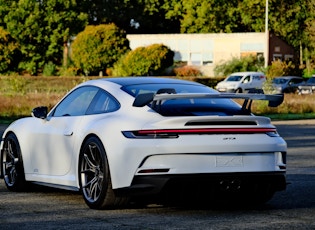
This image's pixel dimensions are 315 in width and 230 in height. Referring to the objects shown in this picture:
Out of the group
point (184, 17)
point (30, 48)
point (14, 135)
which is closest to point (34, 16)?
point (30, 48)

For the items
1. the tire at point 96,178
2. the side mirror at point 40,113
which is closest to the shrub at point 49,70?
the side mirror at point 40,113

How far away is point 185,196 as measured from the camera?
10.2m

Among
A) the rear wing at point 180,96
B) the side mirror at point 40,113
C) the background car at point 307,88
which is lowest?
the background car at point 307,88

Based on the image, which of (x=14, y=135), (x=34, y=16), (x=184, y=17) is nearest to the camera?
(x=14, y=135)

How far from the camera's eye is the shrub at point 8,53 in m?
77.4

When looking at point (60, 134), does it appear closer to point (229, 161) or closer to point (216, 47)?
point (229, 161)

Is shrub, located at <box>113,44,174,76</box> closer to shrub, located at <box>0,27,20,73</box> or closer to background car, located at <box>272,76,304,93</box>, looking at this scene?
background car, located at <box>272,76,304,93</box>

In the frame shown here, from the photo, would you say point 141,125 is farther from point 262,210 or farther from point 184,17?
point 184,17

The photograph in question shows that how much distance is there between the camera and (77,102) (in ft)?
38.1

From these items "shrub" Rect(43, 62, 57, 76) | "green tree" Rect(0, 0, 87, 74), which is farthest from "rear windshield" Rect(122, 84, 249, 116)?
"green tree" Rect(0, 0, 87, 74)

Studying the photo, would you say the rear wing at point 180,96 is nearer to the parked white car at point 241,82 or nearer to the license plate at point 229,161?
the license plate at point 229,161

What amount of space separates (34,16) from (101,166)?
71.3m

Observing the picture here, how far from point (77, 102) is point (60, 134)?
45 centimetres

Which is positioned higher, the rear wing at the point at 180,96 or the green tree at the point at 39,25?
the rear wing at the point at 180,96
